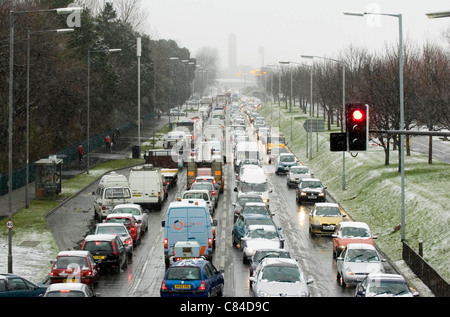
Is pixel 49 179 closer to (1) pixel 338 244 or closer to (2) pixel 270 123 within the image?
(1) pixel 338 244

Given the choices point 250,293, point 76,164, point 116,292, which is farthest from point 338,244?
point 76,164

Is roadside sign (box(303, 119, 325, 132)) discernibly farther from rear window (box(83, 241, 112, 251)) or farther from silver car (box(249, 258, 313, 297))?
silver car (box(249, 258, 313, 297))

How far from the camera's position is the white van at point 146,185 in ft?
167

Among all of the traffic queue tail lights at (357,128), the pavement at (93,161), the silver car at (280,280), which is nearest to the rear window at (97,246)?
the pavement at (93,161)

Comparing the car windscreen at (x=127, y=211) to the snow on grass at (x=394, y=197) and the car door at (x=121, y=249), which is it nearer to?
the car door at (x=121, y=249)

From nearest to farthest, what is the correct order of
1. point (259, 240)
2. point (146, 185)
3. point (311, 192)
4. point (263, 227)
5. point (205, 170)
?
1. point (259, 240)
2. point (263, 227)
3. point (146, 185)
4. point (311, 192)
5. point (205, 170)

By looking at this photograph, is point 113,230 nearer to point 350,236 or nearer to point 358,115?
point 350,236

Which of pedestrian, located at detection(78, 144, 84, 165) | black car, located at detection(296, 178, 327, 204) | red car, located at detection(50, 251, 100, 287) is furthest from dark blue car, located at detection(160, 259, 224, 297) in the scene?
pedestrian, located at detection(78, 144, 84, 165)

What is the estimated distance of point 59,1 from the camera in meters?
88.2

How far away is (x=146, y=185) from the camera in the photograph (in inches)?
2003

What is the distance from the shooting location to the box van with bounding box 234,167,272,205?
52375 millimetres

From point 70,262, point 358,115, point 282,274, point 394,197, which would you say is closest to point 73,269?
point 70,262

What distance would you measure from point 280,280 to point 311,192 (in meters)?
28.2

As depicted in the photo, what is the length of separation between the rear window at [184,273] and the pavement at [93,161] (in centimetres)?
1245
